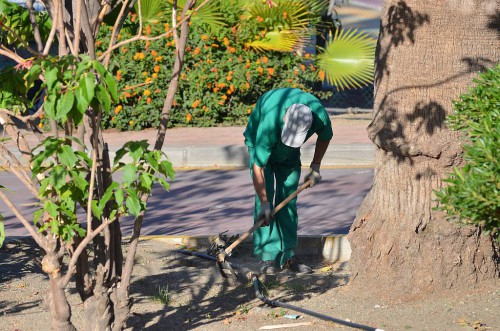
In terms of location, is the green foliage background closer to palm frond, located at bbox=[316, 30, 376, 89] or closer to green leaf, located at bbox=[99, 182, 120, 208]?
green leaf, located at bbox=[99, 182, 120, 208]

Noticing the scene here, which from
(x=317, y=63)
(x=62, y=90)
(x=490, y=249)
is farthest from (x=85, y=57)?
(x=317, y=63)

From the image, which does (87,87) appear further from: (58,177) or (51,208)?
(51,208)

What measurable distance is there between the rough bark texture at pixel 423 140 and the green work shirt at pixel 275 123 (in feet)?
1.92

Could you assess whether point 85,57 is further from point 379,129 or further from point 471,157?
point 379,129

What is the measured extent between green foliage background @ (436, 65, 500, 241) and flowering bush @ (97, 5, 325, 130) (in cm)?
923

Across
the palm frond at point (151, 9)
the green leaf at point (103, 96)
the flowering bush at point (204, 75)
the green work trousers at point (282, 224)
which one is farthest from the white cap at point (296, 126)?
the flowering bush at point (204, 75)

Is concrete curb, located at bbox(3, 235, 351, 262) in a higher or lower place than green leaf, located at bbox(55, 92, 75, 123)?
lower

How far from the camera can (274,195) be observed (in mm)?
6391

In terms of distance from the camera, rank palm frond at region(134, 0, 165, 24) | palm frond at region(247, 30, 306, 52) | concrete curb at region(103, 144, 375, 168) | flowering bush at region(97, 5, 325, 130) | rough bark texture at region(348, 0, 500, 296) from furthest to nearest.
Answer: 1. palm frond at region(247, 30, 306, 52)
2. flowering bush at region(97, 5, 325, 130)
3. palm frond at region(134, 0, 165, 24)
4. concrete curb at region(103, 144, 375, 168)
5. rough bark texture at region(348, 0, 500, 296)

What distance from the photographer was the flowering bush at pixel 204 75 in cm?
1295

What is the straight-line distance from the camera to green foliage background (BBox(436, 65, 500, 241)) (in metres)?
3.29

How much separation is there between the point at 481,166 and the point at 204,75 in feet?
32.4

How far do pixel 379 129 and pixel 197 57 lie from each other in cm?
812

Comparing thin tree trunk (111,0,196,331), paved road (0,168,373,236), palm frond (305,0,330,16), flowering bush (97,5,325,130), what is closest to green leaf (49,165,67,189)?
thin tree trunk (111,0,196,331)
